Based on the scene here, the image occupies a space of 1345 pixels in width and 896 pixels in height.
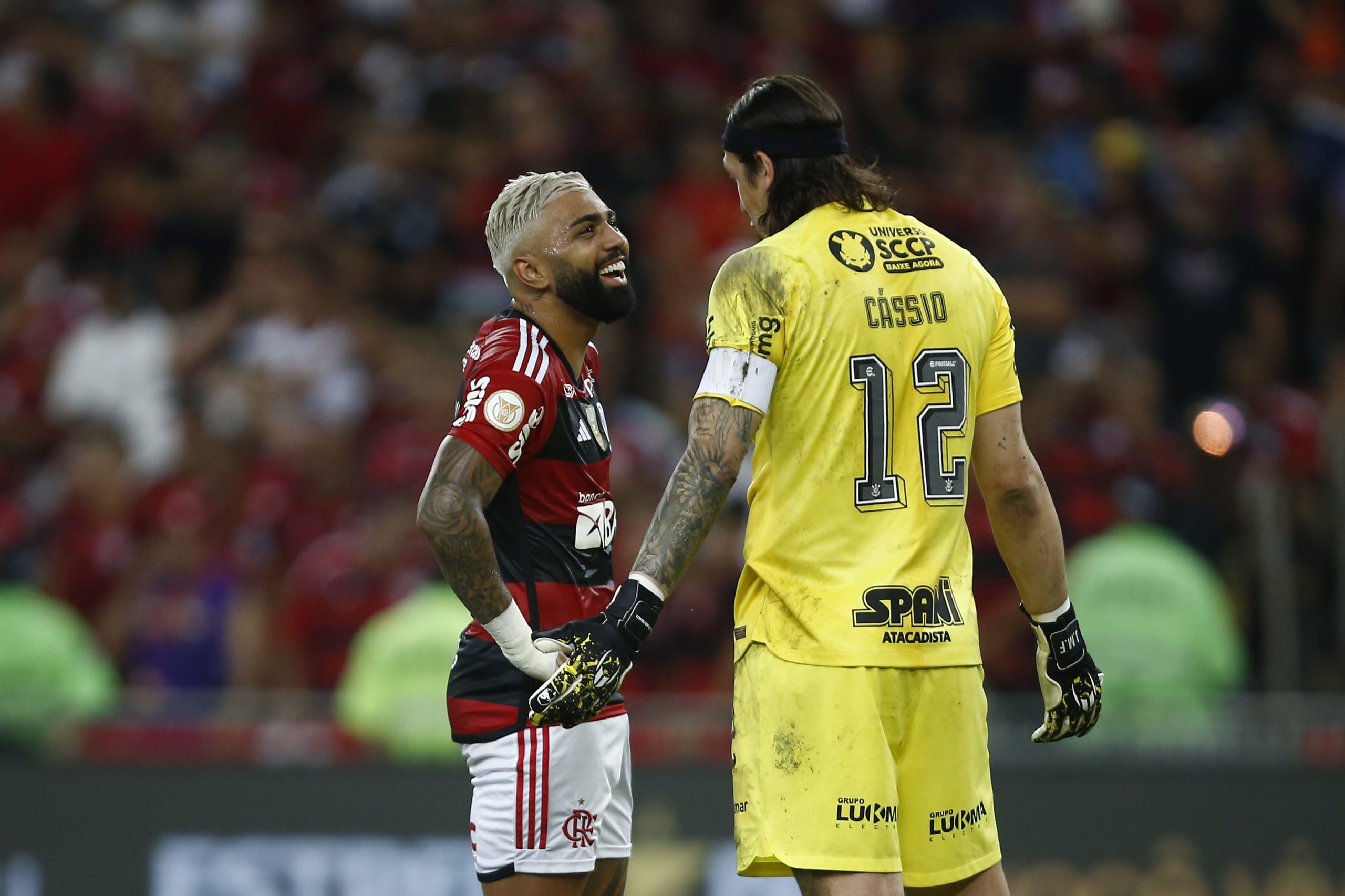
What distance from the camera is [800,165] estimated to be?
4582 millimetres

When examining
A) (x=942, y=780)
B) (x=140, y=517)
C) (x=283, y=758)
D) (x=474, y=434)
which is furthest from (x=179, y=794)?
(x=942, y=780)

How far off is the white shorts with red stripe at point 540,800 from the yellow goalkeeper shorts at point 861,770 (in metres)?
0.47

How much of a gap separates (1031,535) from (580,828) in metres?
1.45

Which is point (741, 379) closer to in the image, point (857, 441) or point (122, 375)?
point (857, 441)

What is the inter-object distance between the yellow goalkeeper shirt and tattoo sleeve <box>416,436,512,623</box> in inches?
26.6

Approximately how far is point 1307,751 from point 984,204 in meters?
5.10

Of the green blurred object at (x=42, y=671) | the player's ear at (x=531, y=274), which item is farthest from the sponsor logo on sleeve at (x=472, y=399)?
the green blurred object at (x=42, y=671)

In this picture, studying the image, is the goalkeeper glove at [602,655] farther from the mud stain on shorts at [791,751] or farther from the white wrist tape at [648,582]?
the mud stain on shorts at [791,751]

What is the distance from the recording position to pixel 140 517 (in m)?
10.3

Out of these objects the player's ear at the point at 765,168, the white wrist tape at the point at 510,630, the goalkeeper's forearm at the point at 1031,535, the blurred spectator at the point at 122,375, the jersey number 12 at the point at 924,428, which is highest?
the blurred spectator at the point at 122,375

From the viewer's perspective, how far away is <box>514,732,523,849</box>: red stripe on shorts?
4.70 m

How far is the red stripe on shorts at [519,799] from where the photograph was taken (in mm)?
4703

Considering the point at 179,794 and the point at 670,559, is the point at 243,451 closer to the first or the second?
the point at 179,794

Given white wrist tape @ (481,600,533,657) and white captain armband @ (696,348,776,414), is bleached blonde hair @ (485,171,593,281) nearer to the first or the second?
white captain armband @ (696,348,776,414)
